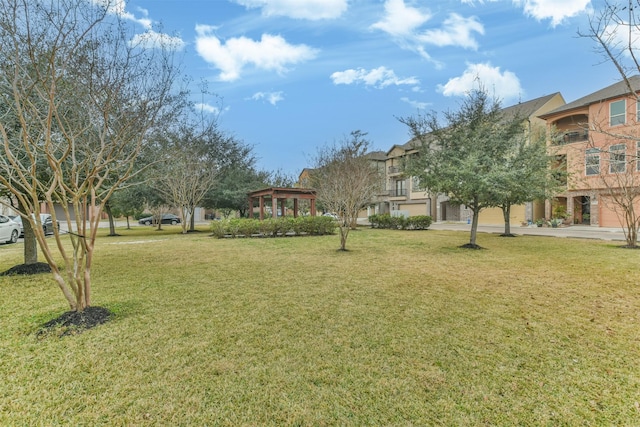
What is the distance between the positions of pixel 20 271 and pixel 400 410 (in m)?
8.73

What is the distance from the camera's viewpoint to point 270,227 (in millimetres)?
15703

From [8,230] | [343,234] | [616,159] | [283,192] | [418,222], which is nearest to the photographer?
[343,234]

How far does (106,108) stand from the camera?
13.8ft

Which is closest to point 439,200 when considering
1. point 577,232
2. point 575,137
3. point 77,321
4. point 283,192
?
point 575,137

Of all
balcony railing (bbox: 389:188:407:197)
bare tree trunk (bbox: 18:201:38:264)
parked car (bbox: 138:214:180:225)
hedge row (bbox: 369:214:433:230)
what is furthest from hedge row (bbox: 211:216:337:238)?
balcony railing (bbox: 389:188:407:197)

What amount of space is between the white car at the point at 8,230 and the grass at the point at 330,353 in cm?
1068

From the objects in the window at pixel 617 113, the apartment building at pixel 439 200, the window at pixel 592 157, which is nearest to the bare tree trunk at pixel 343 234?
the window at pixel 592 157

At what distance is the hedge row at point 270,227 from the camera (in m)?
15.6

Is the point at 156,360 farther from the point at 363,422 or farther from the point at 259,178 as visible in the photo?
the point at 259,178

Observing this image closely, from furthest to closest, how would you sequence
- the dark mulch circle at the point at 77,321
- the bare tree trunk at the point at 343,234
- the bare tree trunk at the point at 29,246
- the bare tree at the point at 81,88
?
the bare tree trunk at the point at 343,234 → the bare tree trunk at the point at 29,246 → the bare tree at the point at 81,88 → the dark mulch circle at the point at 77,321

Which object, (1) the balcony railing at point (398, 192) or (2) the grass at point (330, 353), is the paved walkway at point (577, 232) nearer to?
(2) the grass at point (330, 353)

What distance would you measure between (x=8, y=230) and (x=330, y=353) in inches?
713

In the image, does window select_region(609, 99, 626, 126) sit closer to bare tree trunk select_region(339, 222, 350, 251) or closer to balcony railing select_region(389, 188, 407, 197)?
balcony railing select_region(389, 188, 407, 197)

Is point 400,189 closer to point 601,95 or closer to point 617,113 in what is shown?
point 601,95
